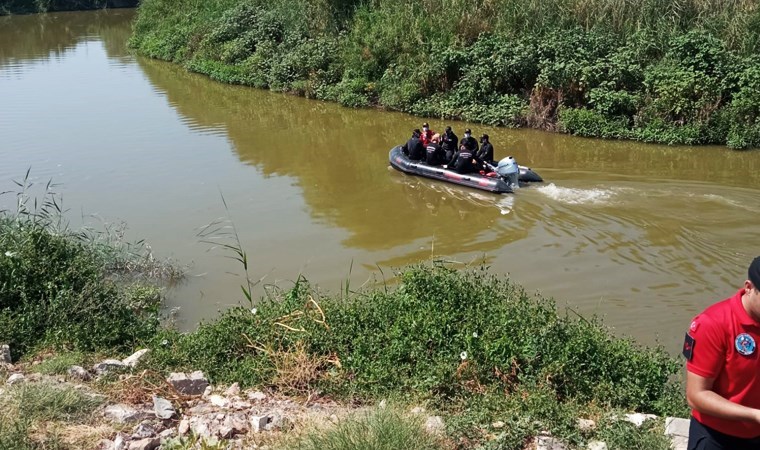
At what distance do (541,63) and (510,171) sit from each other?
6963 mm

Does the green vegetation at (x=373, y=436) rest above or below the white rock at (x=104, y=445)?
above

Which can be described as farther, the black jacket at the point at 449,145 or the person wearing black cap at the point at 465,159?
the black jacket at the point at 449,145

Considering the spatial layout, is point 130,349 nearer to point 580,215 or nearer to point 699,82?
point 580,215

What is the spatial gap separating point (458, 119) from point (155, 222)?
34.6ft

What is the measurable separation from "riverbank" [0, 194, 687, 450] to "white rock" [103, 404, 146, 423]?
14cm

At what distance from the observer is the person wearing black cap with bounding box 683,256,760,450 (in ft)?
9.91

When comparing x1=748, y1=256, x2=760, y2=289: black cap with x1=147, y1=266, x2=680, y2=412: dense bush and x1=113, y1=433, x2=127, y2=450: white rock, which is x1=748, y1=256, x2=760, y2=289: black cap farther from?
x1=113, y1=433, x2=127, y2=450: white rock

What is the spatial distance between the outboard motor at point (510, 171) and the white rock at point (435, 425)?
870 cm

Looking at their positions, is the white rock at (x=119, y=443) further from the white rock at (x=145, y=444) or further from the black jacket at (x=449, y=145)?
the black jacket at (x=449, y=145)

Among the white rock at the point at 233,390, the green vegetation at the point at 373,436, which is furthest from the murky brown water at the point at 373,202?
the green vegetation at the point at 373,436

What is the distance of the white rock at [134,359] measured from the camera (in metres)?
6.37

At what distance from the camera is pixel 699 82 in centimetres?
1683

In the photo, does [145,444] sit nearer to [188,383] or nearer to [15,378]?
[188,383]

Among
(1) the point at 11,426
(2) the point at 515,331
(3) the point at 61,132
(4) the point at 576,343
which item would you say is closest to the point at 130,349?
(1) the point at 11,426
